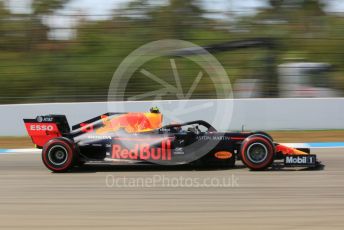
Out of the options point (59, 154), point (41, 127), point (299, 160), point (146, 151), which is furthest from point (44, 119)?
point (299, 160)

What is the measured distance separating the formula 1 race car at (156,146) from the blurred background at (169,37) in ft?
21.2

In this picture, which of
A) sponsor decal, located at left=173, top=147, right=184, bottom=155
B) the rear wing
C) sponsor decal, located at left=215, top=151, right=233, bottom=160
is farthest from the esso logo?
sponsor decal, located at left=215, top=151, right=233, bottom=160

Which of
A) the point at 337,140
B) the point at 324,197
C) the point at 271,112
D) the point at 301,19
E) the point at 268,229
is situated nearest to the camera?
the point at 268,229

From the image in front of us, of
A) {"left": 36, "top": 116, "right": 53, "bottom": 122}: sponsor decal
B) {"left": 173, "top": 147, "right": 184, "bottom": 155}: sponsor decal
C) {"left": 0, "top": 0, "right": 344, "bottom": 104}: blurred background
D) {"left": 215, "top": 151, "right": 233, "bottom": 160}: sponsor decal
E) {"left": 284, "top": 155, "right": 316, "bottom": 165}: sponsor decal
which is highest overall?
{"left": 0, "top": 0, "right": 344, "bottom": 104}: blurred background

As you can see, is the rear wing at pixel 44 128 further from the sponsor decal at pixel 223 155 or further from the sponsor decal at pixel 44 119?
the sponsor decal at pixel 223 155

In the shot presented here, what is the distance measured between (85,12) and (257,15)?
5.30 m

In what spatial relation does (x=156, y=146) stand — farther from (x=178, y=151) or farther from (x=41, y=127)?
(x=41, y=127)

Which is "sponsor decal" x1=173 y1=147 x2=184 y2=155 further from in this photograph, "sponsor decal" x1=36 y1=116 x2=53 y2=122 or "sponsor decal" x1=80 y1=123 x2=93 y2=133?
"sponsor decal" x1=36 y1=116 x2=53 y2=122

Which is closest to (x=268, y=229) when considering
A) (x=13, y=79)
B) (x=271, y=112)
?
(x=271, y=112)

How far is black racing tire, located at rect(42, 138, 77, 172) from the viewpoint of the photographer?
8477 mm

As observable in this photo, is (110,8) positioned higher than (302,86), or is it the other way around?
(110,8)

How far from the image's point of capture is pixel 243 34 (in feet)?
57.3

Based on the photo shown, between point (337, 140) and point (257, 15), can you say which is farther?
point (257, 15)

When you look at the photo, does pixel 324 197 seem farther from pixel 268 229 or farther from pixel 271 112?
pixel 271 112
